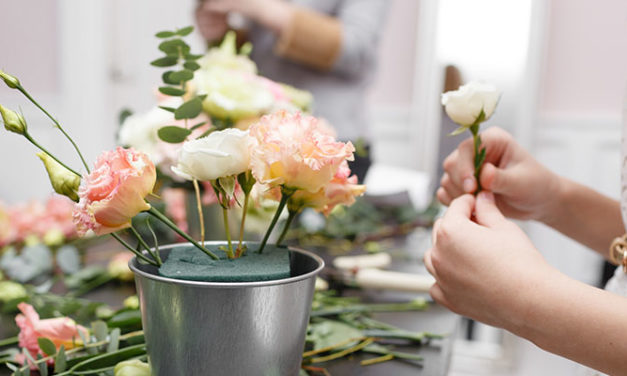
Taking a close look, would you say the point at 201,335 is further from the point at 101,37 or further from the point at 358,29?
the point at 101,37

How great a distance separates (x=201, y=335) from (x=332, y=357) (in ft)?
0.73

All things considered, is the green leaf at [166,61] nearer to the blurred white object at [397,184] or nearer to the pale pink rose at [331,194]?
the pale pink rose at [331,194]

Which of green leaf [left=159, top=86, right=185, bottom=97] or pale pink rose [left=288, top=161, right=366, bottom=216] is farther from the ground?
green leaf [left=159, top=86, right=185, bottom=97]

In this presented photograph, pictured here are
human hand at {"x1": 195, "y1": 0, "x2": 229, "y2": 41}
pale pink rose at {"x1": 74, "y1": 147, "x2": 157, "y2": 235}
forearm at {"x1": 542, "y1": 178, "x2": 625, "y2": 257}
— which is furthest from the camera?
human hand at {"x1": 195, "y1": 0, "x2": 229, "y2": 41}

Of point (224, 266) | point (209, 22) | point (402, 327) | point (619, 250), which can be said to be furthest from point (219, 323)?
point (209, 22)

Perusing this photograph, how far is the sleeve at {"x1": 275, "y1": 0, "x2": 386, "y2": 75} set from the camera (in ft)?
4.68

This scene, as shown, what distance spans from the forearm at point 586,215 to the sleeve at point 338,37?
32.7 inches

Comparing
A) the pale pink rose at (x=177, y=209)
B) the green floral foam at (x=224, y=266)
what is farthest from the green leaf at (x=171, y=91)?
the pale pink rose at (x=177, y=209)

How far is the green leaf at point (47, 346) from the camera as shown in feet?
1.69

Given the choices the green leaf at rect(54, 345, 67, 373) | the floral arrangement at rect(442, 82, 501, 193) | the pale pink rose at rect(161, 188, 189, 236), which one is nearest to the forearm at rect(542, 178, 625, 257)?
the floral arrangement at rect(442, 82, 501, 193)

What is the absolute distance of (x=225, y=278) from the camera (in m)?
0.42

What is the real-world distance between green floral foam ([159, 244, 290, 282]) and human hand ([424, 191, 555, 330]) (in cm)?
14

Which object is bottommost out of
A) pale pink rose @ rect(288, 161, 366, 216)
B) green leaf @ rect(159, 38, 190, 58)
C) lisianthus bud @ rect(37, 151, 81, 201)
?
pale pink rose @ rect(288, 161, 366, 216)

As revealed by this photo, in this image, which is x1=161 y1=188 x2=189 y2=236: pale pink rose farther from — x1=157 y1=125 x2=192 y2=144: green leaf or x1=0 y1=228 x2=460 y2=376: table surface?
x1=157 y1=125 x2=192 y2=144: green leaf
